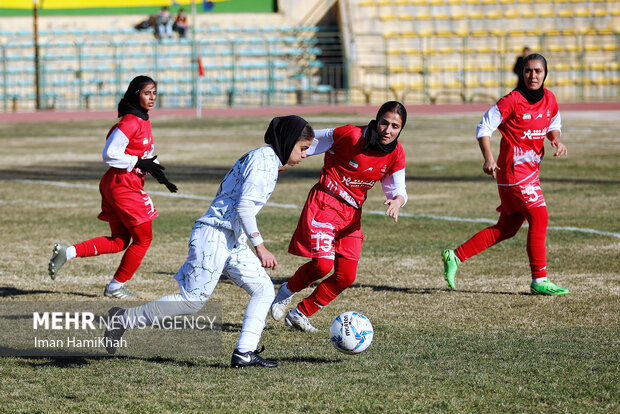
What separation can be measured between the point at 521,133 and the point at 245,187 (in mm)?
3634

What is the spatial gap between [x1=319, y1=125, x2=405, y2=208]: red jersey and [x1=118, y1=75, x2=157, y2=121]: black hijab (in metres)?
1.90

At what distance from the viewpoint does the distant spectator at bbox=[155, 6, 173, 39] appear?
3959 cm

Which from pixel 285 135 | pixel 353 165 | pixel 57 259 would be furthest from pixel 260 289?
pixel 57 259

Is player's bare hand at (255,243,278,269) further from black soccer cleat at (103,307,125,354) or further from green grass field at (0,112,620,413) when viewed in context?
black soccer cleat at (103,307,125,354)

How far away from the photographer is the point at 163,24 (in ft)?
131

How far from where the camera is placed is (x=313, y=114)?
3278 centimetres

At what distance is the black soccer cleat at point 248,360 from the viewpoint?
589cm

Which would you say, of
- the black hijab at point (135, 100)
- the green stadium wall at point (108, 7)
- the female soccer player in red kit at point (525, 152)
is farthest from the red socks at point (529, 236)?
the green stadium wall at point (108, 7)

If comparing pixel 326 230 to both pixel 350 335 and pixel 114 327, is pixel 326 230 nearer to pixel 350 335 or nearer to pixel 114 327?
pixel 350 335

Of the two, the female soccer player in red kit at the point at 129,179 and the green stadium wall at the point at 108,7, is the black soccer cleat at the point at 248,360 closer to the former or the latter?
the female soccer player in red kit at the point at 129,179

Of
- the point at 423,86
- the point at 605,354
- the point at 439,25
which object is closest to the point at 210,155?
the point at 605,354

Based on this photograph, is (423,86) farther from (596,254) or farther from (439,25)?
(596,254)

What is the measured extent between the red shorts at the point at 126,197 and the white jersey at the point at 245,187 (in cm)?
244

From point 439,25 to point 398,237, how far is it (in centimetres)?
3075
